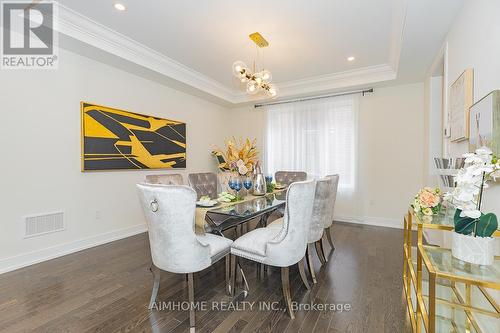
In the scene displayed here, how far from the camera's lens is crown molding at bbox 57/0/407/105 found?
2580mm

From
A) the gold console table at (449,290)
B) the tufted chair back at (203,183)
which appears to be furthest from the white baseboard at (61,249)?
the gold console table at (449,290)

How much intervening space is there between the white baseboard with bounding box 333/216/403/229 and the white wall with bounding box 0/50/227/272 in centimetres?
383

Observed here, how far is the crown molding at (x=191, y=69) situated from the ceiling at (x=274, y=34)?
12 millimetres

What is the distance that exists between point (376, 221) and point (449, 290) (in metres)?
2.51

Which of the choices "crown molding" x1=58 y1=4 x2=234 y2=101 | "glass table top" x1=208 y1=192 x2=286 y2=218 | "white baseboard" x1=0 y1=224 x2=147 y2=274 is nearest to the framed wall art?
"glass table top" x1=208 y1=192 x2=286 y2=218

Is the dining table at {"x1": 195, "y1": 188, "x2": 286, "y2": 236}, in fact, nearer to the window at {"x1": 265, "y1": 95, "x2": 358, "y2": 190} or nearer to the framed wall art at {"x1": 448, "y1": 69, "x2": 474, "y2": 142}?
the framed wall art at {"x1": 448, "y1": 69, "x2": 474, "y2": 142}

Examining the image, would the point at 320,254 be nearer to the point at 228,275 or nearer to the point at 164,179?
the point at 228,275

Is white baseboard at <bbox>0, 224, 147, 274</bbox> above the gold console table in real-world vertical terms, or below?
below

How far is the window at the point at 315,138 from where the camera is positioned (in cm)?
440

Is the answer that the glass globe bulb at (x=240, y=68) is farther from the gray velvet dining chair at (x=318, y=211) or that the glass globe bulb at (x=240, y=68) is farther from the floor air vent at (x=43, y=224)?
the floor air vent at (x=43, y=224)

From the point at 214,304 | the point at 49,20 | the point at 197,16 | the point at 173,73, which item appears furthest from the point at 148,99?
the point at 214,304

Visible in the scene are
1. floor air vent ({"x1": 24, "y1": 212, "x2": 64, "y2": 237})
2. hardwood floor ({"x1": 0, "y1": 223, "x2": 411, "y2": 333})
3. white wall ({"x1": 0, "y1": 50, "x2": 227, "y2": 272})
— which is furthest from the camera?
floor air vent ({"x1": 24, "y1": 212, "x2": 64, "y2": 237})

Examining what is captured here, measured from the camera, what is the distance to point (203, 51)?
132 inches

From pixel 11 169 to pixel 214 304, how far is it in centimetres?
267
